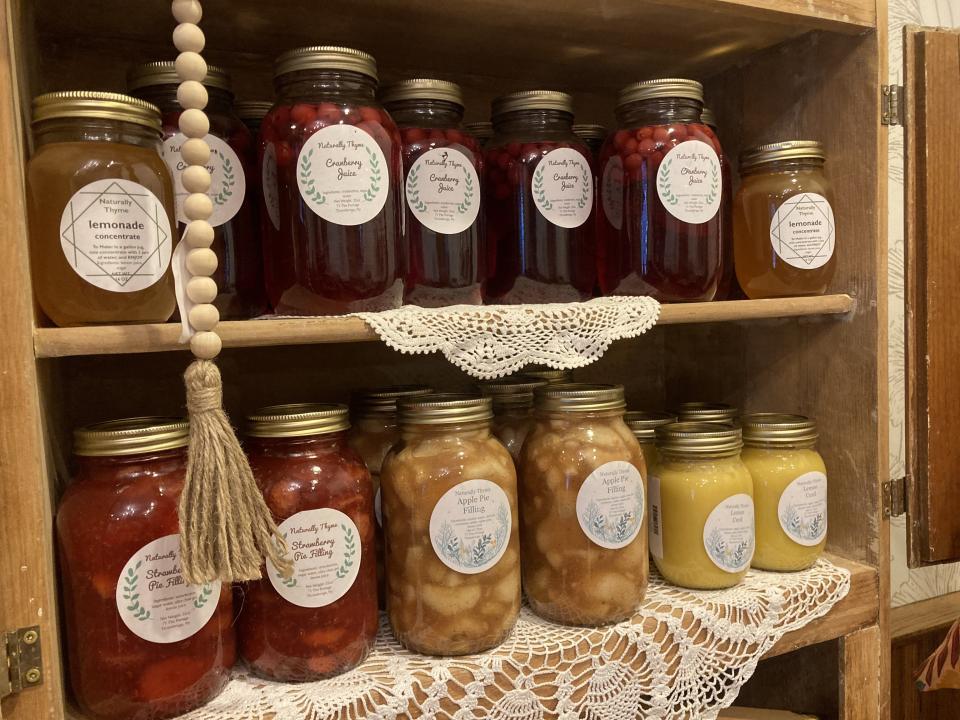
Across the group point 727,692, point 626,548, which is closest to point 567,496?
point 626,548

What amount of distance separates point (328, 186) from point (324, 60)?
13 centimetres

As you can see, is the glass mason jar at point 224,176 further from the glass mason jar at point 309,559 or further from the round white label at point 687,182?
the round white label at point 687,182

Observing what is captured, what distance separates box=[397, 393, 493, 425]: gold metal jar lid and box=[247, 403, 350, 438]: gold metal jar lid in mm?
70

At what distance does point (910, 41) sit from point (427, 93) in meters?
0.67

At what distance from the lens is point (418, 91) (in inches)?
34.8

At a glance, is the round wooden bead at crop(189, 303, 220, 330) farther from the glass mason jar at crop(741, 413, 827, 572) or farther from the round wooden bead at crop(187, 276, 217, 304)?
the glass mason jar at crop(741, 413, 827, 572)

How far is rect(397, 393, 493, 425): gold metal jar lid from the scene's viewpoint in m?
0.83

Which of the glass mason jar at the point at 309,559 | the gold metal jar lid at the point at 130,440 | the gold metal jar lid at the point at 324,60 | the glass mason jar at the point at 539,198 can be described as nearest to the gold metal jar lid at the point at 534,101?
the glass mason jar at the point at 539,198

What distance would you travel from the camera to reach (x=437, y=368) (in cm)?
123

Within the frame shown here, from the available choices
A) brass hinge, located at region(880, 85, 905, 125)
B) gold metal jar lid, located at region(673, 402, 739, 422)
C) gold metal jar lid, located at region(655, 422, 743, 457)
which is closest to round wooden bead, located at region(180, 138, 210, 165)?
gold metal jar lid, located at region(655, 422, 743, 457)

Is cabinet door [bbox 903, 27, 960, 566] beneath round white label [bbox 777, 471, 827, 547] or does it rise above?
above

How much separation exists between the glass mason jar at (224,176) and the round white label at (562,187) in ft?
1.13

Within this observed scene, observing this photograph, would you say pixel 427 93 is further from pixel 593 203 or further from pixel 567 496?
pixel 567 496

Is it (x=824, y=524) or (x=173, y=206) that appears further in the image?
(x=824, y=524)
